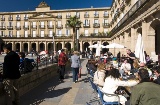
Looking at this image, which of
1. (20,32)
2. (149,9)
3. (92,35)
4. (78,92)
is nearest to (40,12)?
(20,32)

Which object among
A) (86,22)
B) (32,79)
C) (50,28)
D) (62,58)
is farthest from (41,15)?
(32,79)

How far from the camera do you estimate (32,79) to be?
970 cm

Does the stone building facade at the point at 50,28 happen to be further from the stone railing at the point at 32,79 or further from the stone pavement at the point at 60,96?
the stone pavement at the point at 60,96

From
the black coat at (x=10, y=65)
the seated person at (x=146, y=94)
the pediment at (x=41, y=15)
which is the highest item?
the pediment at (x=41, y=15)

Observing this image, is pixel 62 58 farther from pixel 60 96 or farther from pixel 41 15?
pixel 41 15

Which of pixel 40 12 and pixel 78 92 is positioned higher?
pixel 40 12

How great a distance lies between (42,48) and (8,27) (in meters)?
13.7

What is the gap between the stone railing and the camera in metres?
8.15

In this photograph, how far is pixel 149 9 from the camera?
49.7 feet

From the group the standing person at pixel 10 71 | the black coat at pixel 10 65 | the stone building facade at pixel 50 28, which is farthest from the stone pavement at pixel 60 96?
the stone building facade at pixel 50 28

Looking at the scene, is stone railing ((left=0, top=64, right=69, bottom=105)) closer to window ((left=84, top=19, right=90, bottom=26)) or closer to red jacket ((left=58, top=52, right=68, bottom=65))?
red jacket ((left=58, top=52, right=68, bottom=65))

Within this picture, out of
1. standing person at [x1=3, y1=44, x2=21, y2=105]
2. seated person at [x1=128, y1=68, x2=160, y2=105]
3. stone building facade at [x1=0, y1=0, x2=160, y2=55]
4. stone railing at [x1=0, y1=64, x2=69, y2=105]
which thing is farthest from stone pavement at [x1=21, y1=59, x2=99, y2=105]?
stone building facade at [x1=0, y1=0, x2=160, y2=55]

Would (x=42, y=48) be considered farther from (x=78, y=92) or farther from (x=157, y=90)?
(x=157, y=90)

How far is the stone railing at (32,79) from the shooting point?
26.7ft
